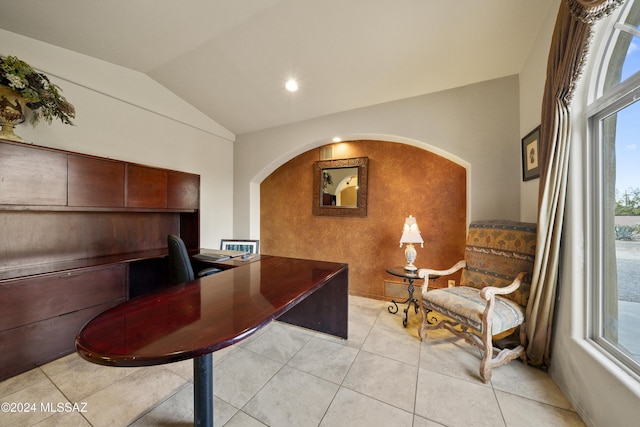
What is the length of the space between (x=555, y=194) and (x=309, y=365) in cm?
221

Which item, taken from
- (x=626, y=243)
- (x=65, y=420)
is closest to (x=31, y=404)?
(x=65, y=420)

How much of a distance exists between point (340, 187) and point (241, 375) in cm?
264

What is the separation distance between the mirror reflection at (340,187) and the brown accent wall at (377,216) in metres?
0.23

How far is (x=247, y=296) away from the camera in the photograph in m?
1.20

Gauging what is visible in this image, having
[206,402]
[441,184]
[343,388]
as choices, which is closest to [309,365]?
[343,388]

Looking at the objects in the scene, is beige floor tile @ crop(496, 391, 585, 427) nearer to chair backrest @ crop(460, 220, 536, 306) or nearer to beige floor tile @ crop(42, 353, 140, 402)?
chair backrest @ crop(460, 220, 536, 306)

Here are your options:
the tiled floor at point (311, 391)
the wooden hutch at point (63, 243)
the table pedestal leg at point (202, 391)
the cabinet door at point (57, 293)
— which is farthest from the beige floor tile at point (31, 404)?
the table pedestal leg at point (202, 391)

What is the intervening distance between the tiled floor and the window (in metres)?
0.58

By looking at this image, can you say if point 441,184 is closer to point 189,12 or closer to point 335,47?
point 335,47

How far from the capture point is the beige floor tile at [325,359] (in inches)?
67.1

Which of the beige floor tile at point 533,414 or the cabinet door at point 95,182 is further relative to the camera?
the cabinet door at point 95,182

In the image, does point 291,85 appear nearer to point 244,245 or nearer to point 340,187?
point 340,187

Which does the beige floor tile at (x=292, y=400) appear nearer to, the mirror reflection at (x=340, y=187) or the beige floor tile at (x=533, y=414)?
the beige floor tile at (x=533, y=414)

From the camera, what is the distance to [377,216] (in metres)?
3.31
